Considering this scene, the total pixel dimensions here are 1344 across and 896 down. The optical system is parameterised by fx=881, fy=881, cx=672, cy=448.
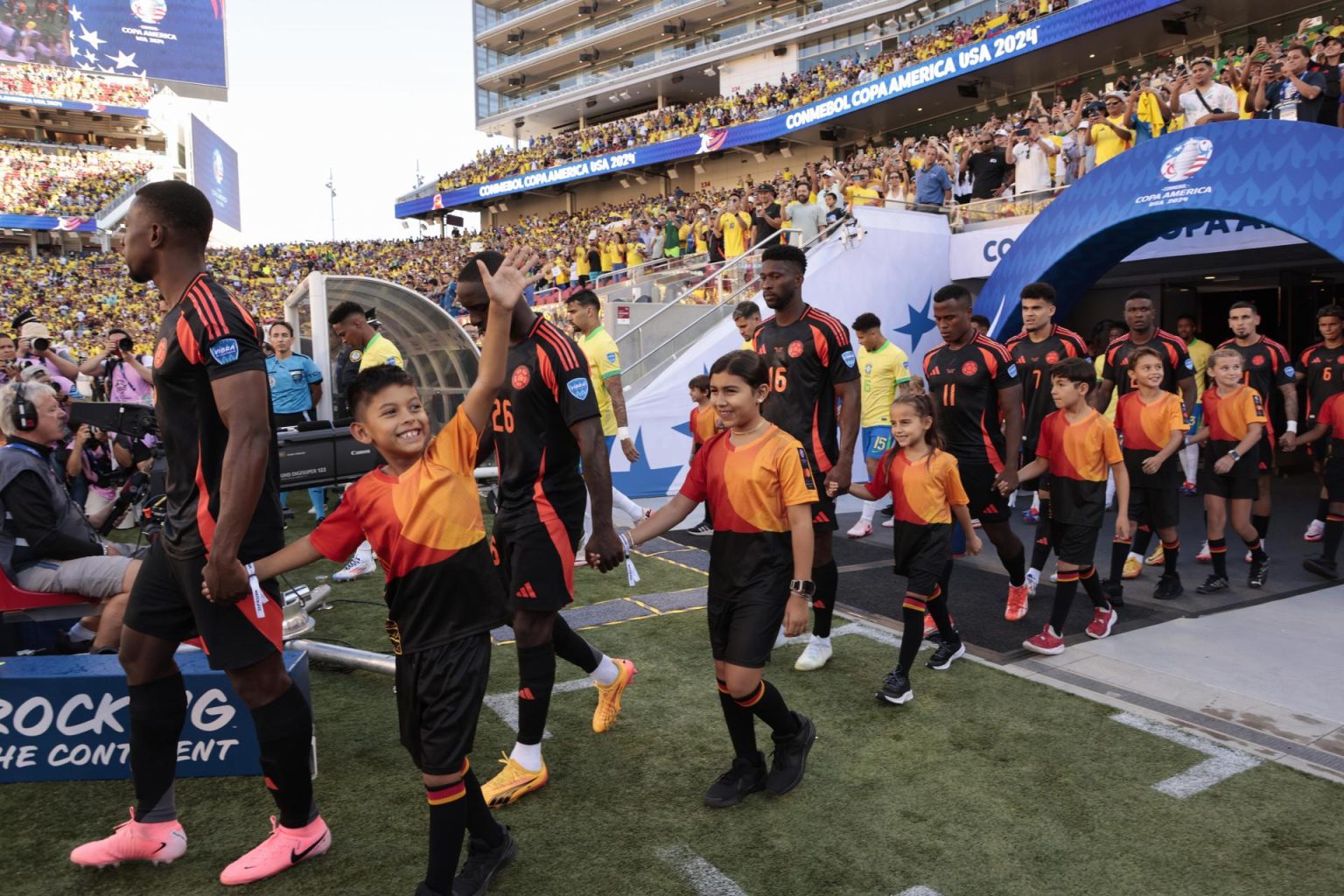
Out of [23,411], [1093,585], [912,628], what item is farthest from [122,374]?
[1093,585]

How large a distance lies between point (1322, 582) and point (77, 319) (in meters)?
40.2

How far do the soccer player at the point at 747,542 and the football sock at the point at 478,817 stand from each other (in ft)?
2.78

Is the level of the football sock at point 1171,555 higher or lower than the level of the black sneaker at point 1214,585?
higher

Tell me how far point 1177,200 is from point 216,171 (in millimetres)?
62913

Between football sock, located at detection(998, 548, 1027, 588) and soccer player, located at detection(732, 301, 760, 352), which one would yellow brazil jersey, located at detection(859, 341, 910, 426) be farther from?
football sock, located at detection(998, 548, 1027, 588)

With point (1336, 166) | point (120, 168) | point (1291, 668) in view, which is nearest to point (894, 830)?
point (1291, 668)

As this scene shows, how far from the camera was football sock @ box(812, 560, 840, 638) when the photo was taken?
15.3 ft

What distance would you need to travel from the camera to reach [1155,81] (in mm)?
13031

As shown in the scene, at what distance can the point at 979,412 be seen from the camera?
536 centimetres

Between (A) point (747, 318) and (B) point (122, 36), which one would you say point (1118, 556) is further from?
(B) point (122, 36)

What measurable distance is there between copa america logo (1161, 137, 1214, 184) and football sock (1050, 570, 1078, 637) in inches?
176

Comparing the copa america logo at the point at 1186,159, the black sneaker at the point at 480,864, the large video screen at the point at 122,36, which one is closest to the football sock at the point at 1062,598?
the black sneaker at the point at 480,864

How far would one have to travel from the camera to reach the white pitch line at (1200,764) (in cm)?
337

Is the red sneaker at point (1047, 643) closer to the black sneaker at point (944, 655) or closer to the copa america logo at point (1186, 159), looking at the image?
the black sneaker at point (944, 655)
